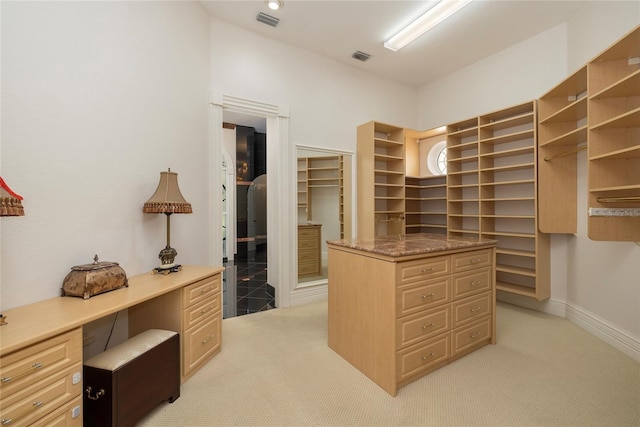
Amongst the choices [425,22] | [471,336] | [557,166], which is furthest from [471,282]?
[425,22]

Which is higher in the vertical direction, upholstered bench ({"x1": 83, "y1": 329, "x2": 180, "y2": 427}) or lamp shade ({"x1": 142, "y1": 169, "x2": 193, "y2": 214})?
lamp shade ({"x1": 142, "y1": 169, "x2": 193, "y2": 214})

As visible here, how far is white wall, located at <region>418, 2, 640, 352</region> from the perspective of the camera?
2.42 meters

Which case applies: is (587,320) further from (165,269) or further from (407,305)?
(165,269)

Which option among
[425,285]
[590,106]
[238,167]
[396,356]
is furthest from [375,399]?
[238,167]

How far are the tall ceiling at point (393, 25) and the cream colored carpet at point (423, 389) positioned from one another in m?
3.57

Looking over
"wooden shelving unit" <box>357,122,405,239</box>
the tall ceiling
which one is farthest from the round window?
the tall ceiling

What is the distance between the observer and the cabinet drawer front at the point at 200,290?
1965 mm

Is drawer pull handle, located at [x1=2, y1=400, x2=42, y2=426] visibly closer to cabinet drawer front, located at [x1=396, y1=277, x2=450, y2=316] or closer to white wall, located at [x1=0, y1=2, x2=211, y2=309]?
white wall, located at [x1=0, y1=2, x2=211, y2=309]

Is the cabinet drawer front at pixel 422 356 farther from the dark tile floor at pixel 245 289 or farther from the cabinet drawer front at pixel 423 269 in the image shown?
the dark tile floor at pixel 245 289

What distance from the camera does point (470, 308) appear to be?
2299 mm

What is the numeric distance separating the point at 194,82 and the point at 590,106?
3.63 metres

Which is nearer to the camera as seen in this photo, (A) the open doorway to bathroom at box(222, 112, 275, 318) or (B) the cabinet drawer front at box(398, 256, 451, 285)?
(B) the cabinet drawer front at box(398, 256, 451, 285)

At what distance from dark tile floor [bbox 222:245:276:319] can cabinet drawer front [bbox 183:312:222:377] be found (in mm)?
927

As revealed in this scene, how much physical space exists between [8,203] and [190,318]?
4.05 feet
